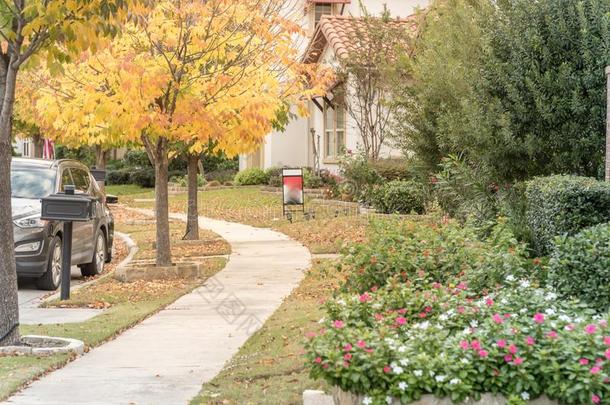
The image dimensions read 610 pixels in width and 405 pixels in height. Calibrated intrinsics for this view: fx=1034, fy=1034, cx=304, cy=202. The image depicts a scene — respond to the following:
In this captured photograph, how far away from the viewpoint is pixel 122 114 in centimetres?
1449

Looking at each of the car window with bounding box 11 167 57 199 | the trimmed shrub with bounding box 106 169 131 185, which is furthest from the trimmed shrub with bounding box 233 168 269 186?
the car window with bounding box 11 167 57 199

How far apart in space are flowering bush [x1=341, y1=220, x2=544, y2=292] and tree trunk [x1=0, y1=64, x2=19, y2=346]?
307 cm

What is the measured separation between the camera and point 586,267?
7.52 metres

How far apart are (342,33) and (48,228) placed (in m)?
16.5

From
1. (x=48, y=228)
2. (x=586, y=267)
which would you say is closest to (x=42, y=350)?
(x=586, y=267)

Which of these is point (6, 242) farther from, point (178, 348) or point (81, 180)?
point (81, 180)

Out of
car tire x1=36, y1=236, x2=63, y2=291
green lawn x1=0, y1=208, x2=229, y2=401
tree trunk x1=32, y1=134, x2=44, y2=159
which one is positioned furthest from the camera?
tree trunk x1=32, y1=134, x2=44, y2=159

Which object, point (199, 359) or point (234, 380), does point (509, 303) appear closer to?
point (234, 380)

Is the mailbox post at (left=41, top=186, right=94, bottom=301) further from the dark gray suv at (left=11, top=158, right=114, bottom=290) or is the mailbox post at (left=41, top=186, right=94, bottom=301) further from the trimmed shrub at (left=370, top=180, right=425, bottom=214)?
the trimmed shrub at (left=370, top=180, right=425, bottom=214)

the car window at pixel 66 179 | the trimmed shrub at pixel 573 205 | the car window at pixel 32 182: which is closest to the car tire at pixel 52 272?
the car window at pixel 32 182

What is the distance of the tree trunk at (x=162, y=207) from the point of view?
50.9ft

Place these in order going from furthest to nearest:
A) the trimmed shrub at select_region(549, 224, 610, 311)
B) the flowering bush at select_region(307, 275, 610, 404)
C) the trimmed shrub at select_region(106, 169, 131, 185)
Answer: the trimmed shrub at select_region(106, 169, 131, 185), the trimmed shrub at select_region(549, 224, 610, 311), the flowering bush at select_region(307, 275, 610, 404)

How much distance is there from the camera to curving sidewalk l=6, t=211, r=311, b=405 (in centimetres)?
780

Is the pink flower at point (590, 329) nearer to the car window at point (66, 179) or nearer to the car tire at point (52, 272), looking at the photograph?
the car tire at point (52, 272)
